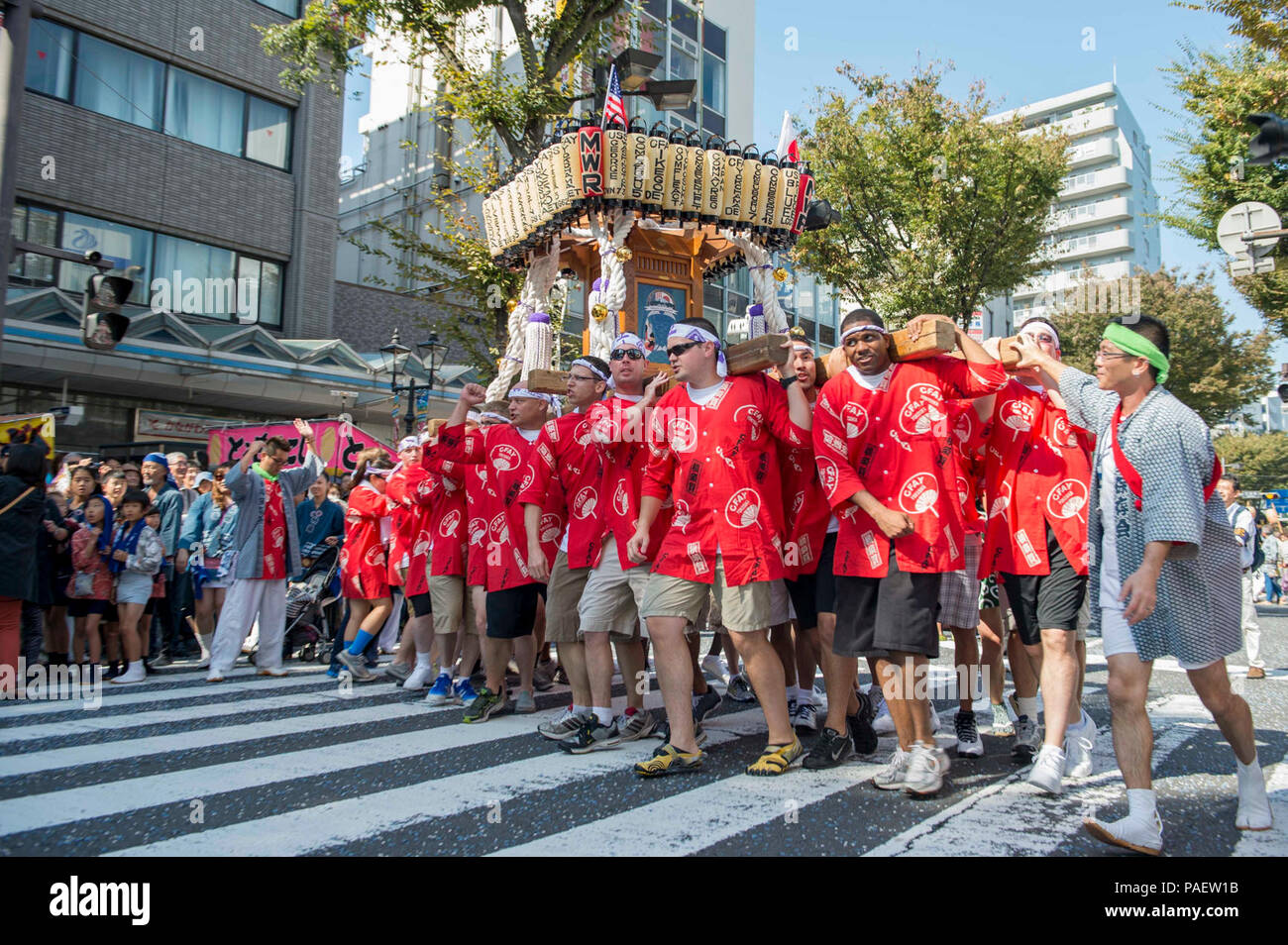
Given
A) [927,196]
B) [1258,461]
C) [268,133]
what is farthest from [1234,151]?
[1258,461]

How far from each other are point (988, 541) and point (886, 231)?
15380 mm

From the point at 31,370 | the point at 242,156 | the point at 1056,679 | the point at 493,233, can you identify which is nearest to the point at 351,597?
the point at 493,233

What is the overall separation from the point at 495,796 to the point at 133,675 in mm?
5399

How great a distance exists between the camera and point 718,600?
13.9ft

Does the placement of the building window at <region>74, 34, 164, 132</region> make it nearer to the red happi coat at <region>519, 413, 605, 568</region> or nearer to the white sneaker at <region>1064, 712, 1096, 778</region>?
the red happi coat at <region>519, 413, 605, 568</region>

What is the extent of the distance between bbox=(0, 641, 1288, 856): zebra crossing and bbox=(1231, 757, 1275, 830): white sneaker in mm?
65

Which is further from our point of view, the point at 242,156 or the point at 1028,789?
the point at 242,156

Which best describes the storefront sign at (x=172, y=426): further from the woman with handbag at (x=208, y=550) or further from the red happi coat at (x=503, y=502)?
the red happi coat at (x=503, y=502)

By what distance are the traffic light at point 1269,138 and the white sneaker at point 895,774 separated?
284 inches

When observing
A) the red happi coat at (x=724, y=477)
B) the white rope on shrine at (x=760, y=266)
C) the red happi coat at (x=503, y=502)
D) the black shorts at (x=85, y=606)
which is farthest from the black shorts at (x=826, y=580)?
the black shorts at (x=85, y=606)

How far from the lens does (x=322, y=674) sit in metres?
8.10

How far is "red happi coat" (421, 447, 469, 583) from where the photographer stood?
6340 millimetres

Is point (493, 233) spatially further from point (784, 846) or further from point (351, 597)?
point (784, 846)

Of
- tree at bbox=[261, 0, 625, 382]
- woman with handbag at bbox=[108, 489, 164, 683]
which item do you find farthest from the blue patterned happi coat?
tree at bbox=[261, 0, 625, 382]
